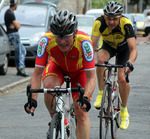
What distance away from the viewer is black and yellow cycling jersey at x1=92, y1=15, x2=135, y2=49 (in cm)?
680

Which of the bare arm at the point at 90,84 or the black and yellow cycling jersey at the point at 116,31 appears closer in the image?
the bare arm at the point at 90,84

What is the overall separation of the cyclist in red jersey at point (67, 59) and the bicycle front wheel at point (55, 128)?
0.87 feet

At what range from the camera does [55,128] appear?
4.25 meters

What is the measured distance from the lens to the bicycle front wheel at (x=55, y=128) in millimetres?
4168

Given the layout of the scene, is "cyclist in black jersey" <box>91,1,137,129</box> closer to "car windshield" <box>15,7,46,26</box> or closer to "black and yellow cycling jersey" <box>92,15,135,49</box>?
"black and yellow cycling jersey" <box>92,15,135,49</box>

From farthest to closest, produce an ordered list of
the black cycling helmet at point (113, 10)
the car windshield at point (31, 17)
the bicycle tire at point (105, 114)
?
the car windshield at point (31, 17) → the black cycling helmet at point (113, 10) → the bicycle tire at point (105, 114)

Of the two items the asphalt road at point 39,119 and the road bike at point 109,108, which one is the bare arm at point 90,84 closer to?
the road bike at point 109,108

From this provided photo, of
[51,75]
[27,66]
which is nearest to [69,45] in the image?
[51,75]

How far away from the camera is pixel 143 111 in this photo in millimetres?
9078

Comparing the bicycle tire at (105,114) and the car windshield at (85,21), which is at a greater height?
the bicycle tire at (105,114)

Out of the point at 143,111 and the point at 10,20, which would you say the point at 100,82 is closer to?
the point at 143,111

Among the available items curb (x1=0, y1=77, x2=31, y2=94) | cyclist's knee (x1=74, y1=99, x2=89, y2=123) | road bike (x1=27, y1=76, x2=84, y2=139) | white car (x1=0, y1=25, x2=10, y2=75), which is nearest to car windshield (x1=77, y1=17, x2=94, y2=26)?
white car (x1=0, y1=25, x2=10, y2=75)

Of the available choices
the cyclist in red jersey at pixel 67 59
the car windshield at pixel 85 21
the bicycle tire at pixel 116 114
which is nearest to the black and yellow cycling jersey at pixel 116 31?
the bicycle tire at pixel 116 114

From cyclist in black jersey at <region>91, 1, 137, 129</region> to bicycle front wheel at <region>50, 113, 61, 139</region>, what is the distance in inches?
94.2
